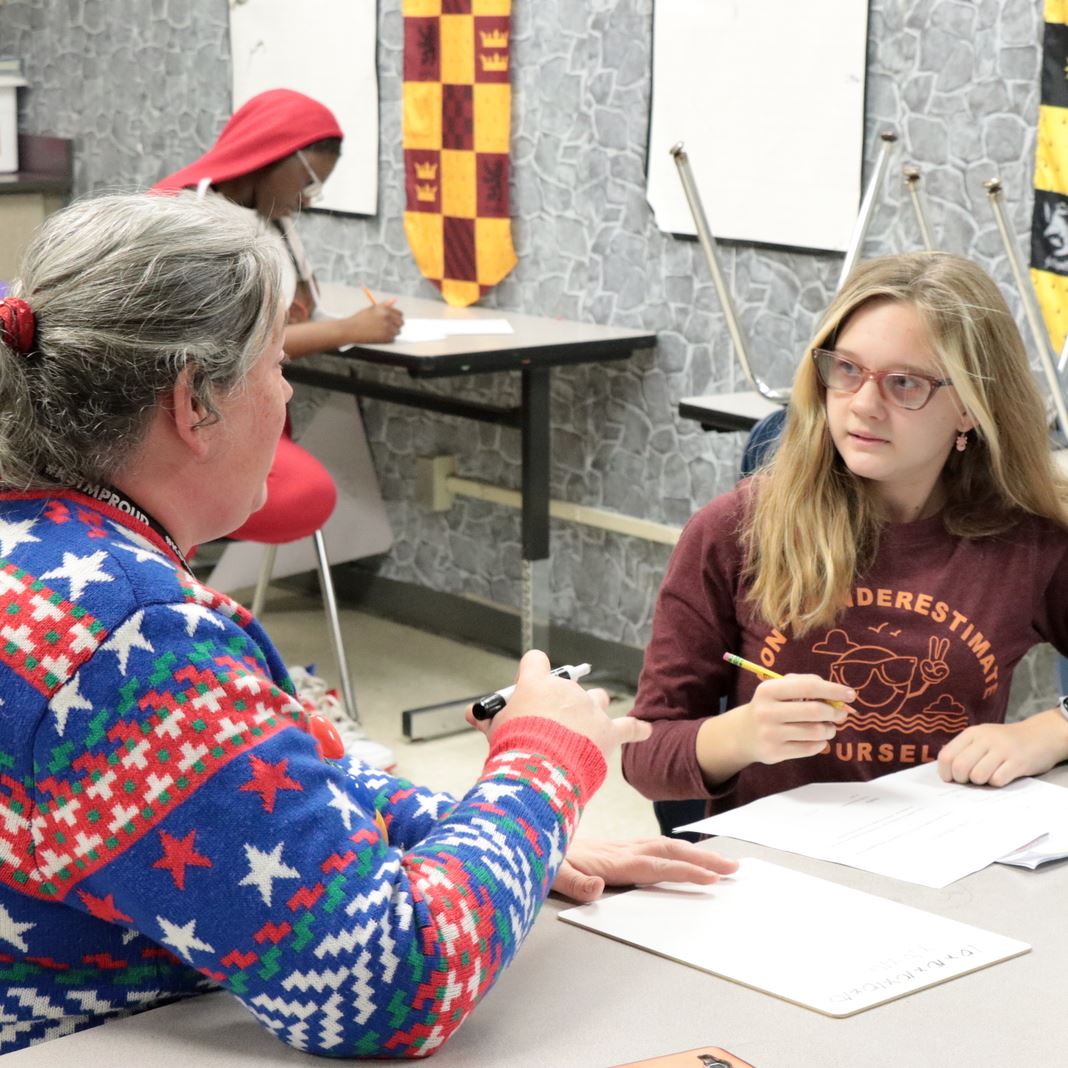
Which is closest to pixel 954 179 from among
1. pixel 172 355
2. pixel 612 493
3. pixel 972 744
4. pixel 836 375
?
pixel 612 493

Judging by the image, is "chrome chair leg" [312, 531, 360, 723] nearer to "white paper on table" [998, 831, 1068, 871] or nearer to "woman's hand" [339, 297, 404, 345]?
"woman's hand" [339, 297, 404, 345]

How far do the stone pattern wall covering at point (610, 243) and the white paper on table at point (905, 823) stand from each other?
1594 millimetres

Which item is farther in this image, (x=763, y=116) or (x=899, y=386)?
(x=763, y=116)

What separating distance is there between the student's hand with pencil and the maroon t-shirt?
96 millimetres

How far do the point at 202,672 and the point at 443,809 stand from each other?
0.36 metres

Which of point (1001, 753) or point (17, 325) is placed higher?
point (17, 325)

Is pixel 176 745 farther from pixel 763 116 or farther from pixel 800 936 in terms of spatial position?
pixel 763 116

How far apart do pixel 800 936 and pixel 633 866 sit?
148mm

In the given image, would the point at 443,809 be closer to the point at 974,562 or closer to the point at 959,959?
the point at 959,959

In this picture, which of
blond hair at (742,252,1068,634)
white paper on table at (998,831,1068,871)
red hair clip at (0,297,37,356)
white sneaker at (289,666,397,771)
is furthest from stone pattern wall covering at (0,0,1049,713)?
red hair clip at (0,297,37,356)

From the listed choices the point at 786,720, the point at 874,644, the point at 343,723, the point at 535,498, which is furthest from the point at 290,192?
the point at 786,720

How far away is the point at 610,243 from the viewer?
371 centimetres

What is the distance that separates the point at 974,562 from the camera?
5.60 ft

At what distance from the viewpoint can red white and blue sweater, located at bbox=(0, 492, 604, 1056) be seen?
0.91 meters
